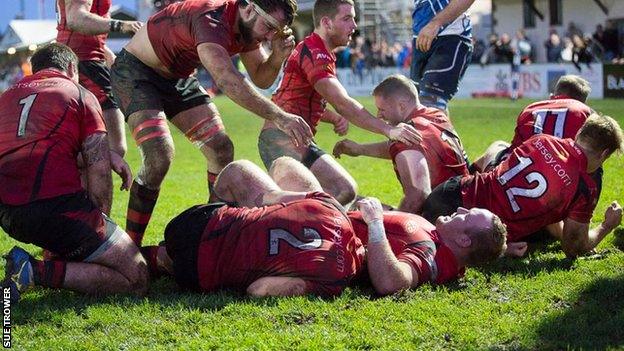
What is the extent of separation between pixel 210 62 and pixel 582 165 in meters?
2.53

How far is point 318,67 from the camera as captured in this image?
275 inches

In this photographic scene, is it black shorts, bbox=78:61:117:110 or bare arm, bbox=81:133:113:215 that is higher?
black shorts, bbox=78:61:117:110

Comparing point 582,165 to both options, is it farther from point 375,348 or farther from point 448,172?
point 375,348

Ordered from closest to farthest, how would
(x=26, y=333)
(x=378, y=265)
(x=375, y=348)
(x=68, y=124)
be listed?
(x=375, y=348) → (x=26, y=333) → (x=378, y=265) → (x=68, y=124)

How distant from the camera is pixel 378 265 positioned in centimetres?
510

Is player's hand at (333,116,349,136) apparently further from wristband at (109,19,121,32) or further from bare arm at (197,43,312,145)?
wristband at (109,19,121,32)

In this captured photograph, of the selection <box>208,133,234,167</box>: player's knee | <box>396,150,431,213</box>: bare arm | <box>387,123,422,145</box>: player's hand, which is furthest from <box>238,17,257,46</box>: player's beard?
<box>396,150,431,213</box>: bare arm

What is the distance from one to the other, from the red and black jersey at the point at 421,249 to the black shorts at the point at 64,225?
1629 millimetres

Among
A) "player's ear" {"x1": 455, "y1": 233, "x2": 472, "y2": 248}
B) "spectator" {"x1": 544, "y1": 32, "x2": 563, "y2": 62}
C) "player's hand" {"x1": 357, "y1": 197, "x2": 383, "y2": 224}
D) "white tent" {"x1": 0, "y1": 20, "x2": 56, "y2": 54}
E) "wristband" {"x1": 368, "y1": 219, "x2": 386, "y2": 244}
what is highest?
"player's hand" {"x1": 357, "y1": 197, "x2": 383, "y2": 224}

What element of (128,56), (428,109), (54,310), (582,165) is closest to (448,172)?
(428,109)

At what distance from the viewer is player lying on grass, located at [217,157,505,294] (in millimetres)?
5113

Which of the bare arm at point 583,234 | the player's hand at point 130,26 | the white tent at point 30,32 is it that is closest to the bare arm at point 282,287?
the bare arm at point 583,234

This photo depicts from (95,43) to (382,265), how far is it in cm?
449

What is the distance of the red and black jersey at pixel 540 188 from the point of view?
19.1ft
